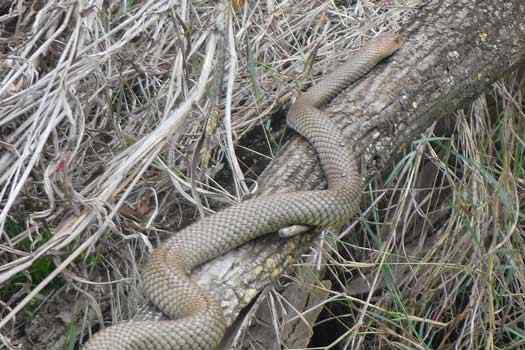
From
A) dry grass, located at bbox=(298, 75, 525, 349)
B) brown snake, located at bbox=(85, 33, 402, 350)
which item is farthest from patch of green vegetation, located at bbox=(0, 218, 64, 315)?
dry grass, located at bbox=(298, 75, 525, 349)

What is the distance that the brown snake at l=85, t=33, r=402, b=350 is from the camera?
2477 millimetres

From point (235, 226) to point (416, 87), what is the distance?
3.75ft

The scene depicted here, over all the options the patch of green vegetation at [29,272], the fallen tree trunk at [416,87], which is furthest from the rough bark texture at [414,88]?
the patch of green vegetation at [29,272]

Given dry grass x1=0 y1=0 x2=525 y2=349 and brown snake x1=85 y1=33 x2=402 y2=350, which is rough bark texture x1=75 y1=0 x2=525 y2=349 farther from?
dry grass x1=0 y1=0 x2=525 y2=349

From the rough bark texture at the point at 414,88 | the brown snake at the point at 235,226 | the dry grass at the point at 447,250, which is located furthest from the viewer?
the dry grass at the point at 447,250

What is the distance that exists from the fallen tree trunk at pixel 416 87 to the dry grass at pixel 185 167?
206mm

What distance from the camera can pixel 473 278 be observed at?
3.53m

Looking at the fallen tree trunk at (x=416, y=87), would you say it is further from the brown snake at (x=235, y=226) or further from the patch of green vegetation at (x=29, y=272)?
the patch of green vegetation at (x=29, y=272)

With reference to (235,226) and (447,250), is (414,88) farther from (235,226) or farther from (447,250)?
(235,226)

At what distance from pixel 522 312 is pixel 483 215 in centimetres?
45

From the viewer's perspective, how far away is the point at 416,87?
3.56 meters

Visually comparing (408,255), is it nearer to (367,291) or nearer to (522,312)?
(367,291)

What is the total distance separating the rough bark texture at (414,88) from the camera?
3295 mm

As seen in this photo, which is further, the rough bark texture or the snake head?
the snake head
